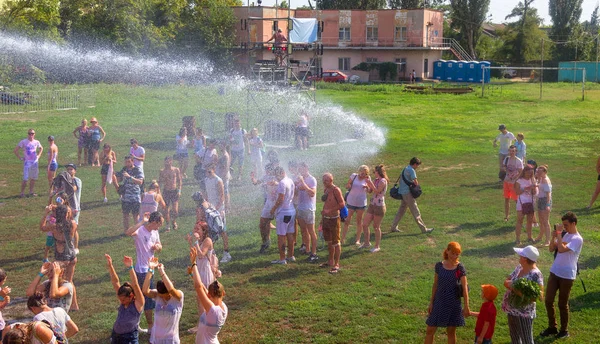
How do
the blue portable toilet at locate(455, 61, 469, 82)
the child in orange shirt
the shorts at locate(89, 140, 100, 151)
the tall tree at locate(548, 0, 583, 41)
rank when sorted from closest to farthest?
1. the child in orange shirt
2. the shorts at locate(89, 140, 100, 151)
3. the blue portable toilet at locate(455, 61, 469, 82)
4. the tall tree at locate(548, 0, 583, 41)

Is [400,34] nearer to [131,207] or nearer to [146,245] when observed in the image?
[131,207]

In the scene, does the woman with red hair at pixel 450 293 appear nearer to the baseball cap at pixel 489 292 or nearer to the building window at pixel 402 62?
the baseball cap at pixel 489 292

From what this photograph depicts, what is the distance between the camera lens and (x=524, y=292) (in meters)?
7.97

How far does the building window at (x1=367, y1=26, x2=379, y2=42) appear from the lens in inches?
3049

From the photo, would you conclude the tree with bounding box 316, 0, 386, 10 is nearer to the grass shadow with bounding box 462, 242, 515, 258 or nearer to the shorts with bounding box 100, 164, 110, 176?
the shorts with bounding box 100, 164, 110, 176

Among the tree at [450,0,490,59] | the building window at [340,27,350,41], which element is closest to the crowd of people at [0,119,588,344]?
the building window at [340,27,350,41]


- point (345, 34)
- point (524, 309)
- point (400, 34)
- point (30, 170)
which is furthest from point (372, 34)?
point (524, 309)

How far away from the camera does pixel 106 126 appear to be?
31922mm

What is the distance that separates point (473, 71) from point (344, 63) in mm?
15638

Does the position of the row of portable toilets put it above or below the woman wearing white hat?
above

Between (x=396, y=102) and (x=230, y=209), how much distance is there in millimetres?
30078

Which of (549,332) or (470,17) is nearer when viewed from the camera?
(549,332)

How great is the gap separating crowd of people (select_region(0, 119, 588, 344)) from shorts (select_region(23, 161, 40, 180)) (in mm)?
26

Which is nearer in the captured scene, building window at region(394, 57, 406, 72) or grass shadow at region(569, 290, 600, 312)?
grass shadow at region(569, 290, 600, 312)
